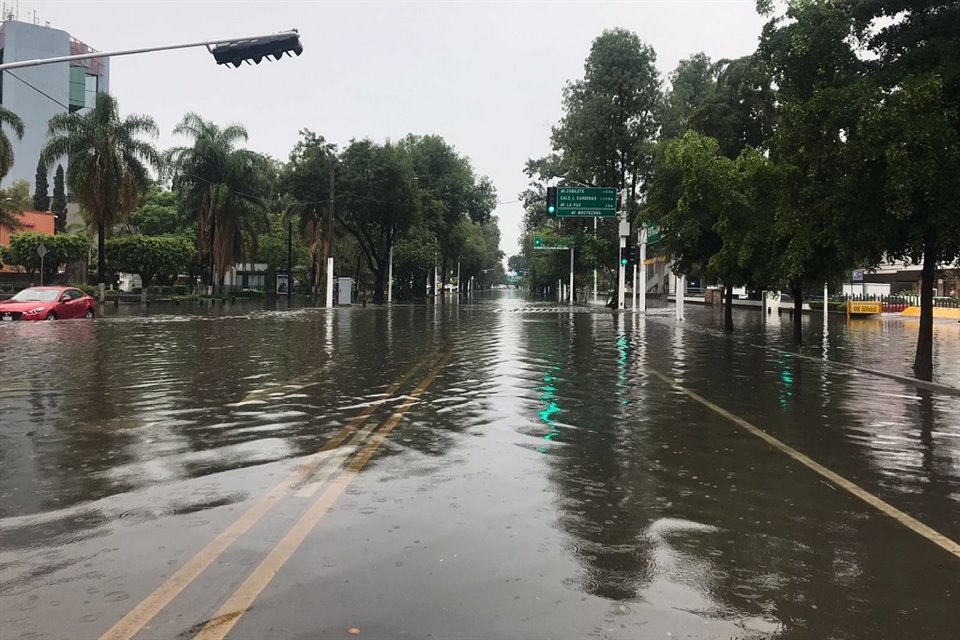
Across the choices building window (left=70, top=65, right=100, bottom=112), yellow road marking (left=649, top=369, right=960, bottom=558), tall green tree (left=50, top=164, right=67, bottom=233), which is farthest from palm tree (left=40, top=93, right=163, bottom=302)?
building window (left=70, top=65, right=100, bottom=112)

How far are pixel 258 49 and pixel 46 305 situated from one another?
16.6 meters

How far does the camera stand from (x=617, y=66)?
4634 cm

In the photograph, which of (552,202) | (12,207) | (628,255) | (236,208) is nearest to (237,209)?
(236,208)

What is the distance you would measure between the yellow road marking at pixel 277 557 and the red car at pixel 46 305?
24656 millimetres

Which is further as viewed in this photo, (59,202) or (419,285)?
(59,202)

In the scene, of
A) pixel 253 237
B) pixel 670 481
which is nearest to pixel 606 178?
pixel 253 237

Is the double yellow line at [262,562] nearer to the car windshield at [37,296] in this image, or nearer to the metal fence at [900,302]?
the car windshield at [37,296]

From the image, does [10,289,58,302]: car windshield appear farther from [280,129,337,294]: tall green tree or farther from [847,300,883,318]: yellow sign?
[847,300,883,318]: yellow sign

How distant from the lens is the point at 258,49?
1683 cm

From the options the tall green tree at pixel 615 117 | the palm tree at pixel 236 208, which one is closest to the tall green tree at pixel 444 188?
the palm tree at pixel 236 208

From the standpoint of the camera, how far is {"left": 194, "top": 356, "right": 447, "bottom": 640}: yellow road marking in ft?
12.0

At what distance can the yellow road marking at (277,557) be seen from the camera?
367cm

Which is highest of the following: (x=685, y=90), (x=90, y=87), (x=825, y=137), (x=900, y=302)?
(x=90, y=87)

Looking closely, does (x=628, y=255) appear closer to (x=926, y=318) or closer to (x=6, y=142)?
(x=926, y=318)
